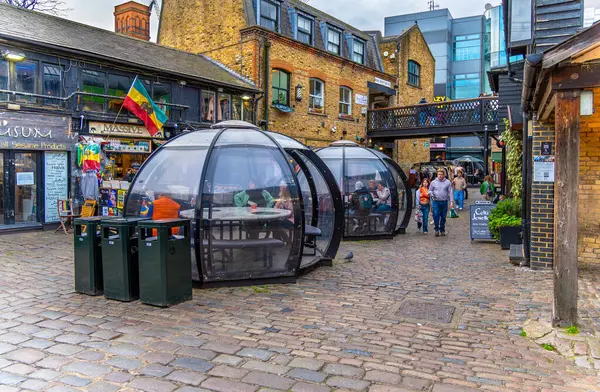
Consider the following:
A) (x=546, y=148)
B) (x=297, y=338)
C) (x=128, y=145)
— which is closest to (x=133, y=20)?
(x=128, y=145)

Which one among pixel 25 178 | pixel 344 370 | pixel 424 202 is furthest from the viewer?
pixel 424 202

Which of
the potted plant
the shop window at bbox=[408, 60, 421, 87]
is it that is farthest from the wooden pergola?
the shop window at bbox=[408, 60, 421, 87]

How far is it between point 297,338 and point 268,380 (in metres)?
1.00

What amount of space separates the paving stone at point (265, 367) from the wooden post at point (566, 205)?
3088mm

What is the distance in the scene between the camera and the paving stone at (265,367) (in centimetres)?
406

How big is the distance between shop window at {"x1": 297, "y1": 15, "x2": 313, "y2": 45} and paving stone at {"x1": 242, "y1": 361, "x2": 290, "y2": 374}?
19.4m

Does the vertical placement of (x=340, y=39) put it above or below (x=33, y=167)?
above

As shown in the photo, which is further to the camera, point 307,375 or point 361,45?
point 361,45

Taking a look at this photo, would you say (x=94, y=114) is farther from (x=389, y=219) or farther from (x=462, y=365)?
(x=462, y=365)

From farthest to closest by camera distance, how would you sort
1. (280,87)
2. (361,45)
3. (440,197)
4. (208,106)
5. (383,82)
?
1. (383,82)
2. (361,45)
3. (280,87)
4. (208,106)
5. (440,197)

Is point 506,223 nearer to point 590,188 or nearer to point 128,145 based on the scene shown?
point 590,188

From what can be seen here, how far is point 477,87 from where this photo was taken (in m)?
50.4

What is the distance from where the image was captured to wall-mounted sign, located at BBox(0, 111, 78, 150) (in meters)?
12.0

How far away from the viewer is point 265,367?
13.5 ft
